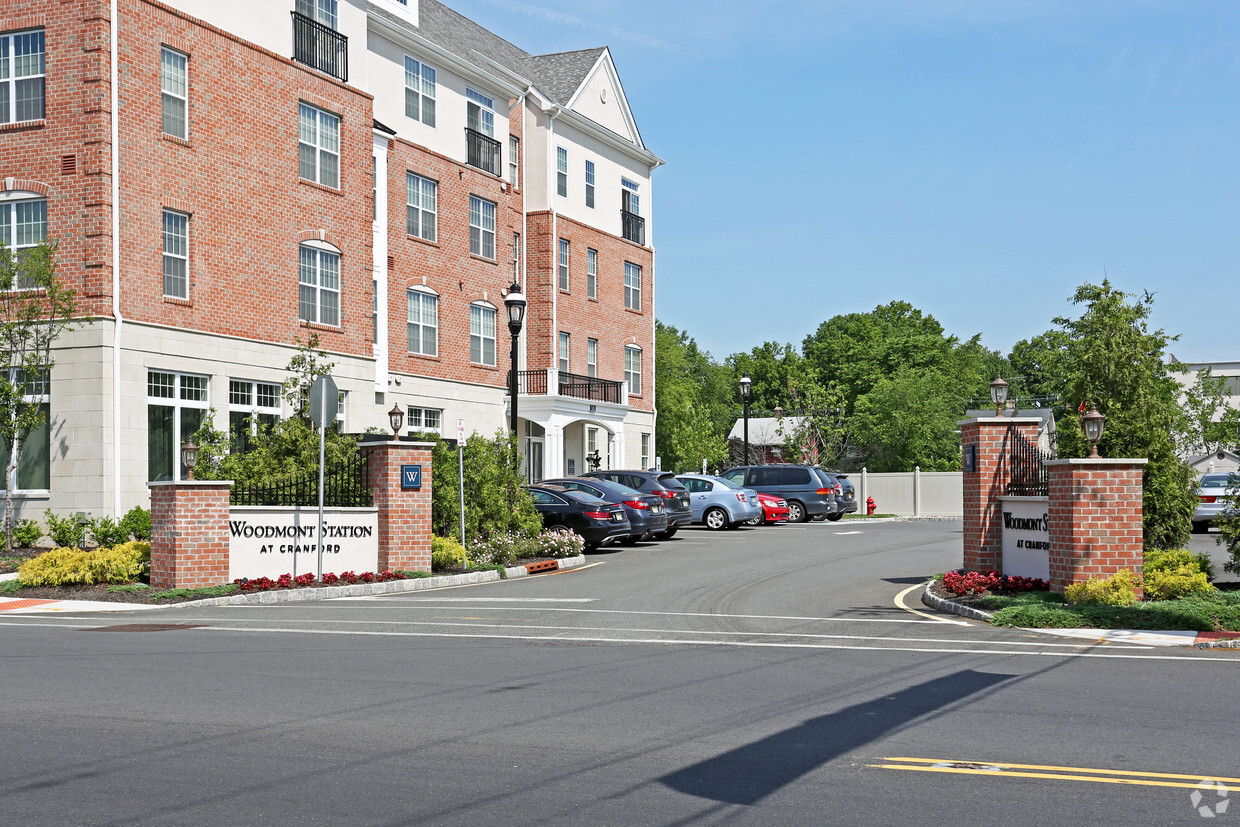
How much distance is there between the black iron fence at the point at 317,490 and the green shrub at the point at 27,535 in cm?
564

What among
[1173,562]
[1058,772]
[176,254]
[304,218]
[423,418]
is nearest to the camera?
[1058,772]

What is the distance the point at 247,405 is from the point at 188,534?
986 centimetres

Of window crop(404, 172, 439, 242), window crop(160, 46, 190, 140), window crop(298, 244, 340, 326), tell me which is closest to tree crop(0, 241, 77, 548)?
window crop(160, 46, 190, 140)

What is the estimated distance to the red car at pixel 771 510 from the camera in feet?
123

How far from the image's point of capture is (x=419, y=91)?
117 ft

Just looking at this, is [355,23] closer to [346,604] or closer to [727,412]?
[346,604]

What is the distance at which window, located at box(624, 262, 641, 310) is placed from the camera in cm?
4722

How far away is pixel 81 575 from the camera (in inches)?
732

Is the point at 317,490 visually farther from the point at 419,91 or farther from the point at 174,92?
the point at 419,91

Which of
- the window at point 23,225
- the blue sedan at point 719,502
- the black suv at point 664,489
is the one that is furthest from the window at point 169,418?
the blue sedan at point 719,502

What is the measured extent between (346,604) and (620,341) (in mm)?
29703

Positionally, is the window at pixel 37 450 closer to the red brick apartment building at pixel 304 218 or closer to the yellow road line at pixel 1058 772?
the red brick apartment building at pixel 304 218

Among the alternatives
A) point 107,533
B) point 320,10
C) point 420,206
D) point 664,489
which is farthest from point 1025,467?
point 420,206

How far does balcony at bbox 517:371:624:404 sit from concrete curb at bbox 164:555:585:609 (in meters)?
17.8
